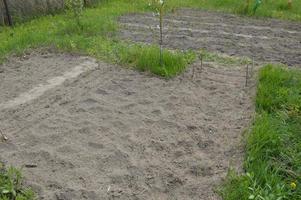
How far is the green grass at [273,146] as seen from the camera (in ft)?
10.5

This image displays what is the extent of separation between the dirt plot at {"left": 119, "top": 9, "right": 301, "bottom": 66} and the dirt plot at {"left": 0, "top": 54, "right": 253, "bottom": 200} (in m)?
1.07

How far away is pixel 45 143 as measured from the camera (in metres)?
3.67

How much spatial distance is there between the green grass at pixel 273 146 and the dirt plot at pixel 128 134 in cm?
14

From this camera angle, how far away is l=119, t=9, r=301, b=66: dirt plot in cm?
614

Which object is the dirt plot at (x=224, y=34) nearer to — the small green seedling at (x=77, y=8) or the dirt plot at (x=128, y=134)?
the small green seedling at (x=77, y=8)

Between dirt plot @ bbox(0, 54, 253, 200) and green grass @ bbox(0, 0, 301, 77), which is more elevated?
green grass @ bbox(0, 0, 301, 77)

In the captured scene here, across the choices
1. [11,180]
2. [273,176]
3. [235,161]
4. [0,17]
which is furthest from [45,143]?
[0,17]

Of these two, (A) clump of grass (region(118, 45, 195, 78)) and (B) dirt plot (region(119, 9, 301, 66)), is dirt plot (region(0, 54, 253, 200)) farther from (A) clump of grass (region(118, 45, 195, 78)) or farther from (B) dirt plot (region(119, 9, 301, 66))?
(B) dirt plot (region(119, 9, 301, 66))

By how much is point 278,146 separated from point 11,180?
2186 millimetres

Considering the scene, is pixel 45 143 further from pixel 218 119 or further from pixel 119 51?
pixel 119 51

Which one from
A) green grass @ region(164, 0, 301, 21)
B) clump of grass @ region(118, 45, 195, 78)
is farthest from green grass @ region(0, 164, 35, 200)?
green grass @ region(164, 0, 301, 21)

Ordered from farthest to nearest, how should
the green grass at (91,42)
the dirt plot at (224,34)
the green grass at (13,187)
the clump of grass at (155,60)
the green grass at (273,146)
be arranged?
the dirt plot at (224,34), the green grass at (91,42), the clump of grass at (155,60), the green grass at (273,146), the green grass at (13,187)

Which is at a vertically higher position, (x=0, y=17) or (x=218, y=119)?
(x=0, y=17)

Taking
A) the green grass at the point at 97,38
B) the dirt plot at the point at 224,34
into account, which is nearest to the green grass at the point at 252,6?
the green grass at the point at 97,38
